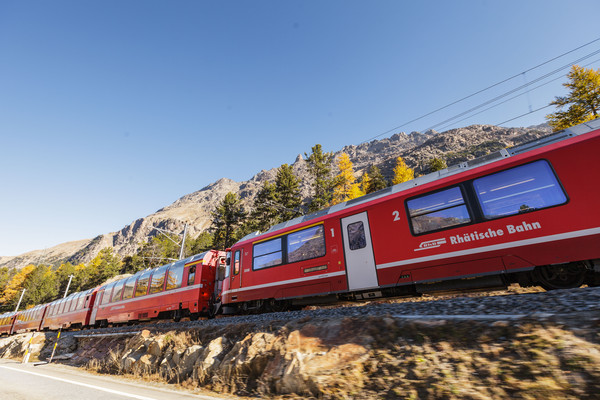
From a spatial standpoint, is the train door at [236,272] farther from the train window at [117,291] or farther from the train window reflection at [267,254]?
the train window at [117,291]

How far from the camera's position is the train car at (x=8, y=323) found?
33328 millimetres

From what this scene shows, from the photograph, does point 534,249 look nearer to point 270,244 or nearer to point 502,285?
point 502,285

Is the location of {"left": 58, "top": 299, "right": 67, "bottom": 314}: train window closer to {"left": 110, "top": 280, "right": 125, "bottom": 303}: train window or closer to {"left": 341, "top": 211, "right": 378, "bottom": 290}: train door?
{"left": 110, "top": 280, "right": 125, "bottom": 303}: train window

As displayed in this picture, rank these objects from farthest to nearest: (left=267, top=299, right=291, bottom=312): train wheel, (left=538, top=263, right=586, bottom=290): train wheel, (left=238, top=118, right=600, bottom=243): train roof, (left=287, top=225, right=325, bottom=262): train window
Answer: (left=267, top=299, right=291, bottom=312): train wheel → (left=287, top=225, right=325, bottom=262): train window → (left=238, top=118, right=600, bottom=243): train roof → (left=538, top=263, right=586, bottom=290): train wheel

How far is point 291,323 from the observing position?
5668 millimetres

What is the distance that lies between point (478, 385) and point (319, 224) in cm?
679

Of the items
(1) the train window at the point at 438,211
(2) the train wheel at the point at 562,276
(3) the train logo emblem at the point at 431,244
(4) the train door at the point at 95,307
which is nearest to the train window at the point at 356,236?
(1) the train window at the point at 438,211

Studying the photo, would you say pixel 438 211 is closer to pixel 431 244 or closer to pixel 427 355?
pixel 431 244

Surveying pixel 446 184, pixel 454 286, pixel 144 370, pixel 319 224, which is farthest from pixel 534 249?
pixel 144 370

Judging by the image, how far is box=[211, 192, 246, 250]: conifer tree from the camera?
132 feet

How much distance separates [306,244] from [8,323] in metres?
46.9

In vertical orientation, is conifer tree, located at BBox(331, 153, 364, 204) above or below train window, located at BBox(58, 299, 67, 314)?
above

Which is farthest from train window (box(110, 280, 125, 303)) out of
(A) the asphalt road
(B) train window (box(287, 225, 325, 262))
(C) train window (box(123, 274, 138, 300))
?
(B) train window (box(287, 225, 325, 262))

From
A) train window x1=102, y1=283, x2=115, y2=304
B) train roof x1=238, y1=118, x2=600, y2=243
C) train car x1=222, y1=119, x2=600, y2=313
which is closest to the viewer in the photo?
train car x1=222, y1=119, x2=600, y2=313
